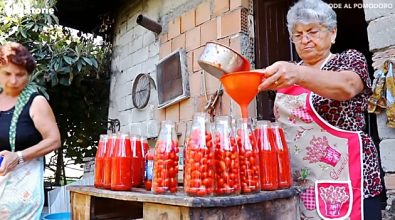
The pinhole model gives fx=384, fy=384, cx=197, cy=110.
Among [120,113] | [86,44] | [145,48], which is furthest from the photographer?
[86,44]

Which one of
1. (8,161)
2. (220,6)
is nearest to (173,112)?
(220,6)

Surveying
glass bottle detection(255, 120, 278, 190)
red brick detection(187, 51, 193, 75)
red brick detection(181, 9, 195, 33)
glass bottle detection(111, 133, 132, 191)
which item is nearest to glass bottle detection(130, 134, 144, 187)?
glass bottle detection(111, 133, 132, 191)

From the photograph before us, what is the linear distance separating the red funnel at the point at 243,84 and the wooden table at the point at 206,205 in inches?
10.6

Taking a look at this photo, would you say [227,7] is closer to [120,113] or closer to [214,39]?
[214,39]

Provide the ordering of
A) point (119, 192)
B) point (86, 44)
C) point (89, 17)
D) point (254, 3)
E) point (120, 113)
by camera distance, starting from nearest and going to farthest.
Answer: point (119, 192), point (254, 3), point (120, 113), point (86, 44), point (89, 17)

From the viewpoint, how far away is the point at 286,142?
1232mm

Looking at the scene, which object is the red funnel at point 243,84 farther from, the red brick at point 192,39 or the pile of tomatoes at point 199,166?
the red brick at point 192,39

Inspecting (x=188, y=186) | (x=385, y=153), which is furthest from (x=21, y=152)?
(x=385, y=153)

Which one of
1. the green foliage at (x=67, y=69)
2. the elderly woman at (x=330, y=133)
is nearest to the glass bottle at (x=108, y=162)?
the elderly woman at (x=330, y=133)

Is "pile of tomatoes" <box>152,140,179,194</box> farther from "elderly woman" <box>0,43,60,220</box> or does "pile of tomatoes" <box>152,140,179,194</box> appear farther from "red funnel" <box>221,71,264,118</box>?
"elderly woman" <box>0,43,60,220</box>

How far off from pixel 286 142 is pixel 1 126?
1275mm

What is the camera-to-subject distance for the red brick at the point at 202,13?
266cm

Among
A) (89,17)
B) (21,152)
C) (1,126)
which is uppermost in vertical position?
(89,17)

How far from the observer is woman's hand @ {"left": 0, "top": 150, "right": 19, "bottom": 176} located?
162 centimetres
